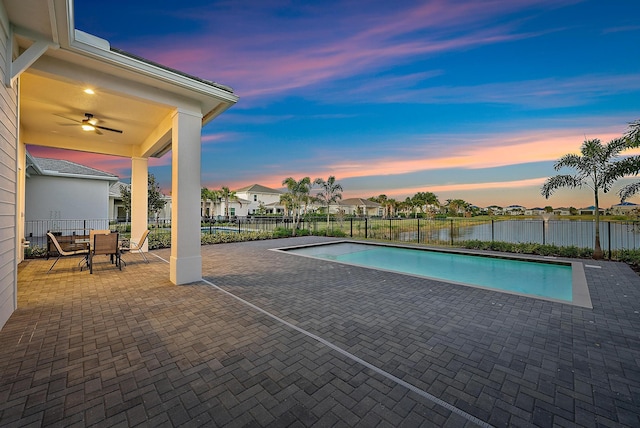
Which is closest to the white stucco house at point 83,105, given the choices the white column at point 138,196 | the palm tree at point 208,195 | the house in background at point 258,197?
the white column at point 138,196

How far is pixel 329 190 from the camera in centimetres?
1777

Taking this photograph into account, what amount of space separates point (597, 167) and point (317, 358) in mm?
11284

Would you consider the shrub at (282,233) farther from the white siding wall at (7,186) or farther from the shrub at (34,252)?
the white siding wall at (7,186)

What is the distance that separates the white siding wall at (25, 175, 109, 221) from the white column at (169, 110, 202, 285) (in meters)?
13.6

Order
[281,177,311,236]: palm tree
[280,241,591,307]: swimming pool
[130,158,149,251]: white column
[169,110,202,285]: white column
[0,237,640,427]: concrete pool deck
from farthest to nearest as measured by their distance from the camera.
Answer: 1. [281,177,311,236]: palm tree
2. [130,158,149,251]: white column
3. [280,241,591,307]: swimming pool
4. [169,110,202,285]: white column
5. [0,237,640,427]: concrete pool deck

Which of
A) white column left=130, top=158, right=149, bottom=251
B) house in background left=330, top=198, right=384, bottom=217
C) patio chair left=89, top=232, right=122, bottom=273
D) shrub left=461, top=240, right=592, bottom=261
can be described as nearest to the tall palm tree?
shrub left=461, top=240, right=592, bottom=261

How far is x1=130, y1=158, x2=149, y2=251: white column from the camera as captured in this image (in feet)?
30.2

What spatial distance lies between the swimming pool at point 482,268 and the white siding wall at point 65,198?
41.6 ft

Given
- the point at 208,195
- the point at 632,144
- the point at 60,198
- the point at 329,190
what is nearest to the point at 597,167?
the point at 632,144

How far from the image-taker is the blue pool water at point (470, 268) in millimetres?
6141

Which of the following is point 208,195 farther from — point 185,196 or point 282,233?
point 185,196

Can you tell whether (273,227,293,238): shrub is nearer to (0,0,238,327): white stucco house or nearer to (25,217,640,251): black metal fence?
(25,217,640,251): black metal fence

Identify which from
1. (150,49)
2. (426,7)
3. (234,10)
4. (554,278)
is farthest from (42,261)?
(554,278)

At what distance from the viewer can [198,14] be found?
7758 millimetres
